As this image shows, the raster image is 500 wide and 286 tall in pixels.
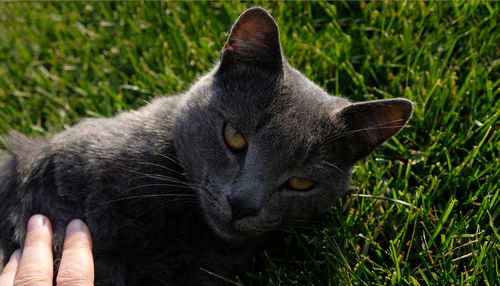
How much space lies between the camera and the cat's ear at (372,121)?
1581 mm

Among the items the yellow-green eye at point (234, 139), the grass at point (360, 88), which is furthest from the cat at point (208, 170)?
the grass at point (360, 88)

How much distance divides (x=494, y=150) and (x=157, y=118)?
5.00ft

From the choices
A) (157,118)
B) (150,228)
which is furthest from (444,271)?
(157,118)

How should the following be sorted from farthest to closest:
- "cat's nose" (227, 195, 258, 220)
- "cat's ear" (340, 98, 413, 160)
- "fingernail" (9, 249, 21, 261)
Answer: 1. "fingernail" (9, 249, 21, 261)
2. "cat's ear" (340, 98, 413, 160)
3. "cat's nose" (227, 195, 258, 220)

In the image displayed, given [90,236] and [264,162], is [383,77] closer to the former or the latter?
[264,162]

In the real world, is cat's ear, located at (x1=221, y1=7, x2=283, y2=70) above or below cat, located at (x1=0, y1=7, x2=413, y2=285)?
above

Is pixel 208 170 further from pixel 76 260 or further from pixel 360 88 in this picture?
pixel 360 88

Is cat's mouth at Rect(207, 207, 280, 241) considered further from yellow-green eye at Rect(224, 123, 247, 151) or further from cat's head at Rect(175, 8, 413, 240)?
yellow-green eye at Rect(224, 123, 247, 151)

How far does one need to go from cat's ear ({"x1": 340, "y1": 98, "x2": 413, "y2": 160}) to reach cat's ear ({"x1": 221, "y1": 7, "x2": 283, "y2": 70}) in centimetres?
35

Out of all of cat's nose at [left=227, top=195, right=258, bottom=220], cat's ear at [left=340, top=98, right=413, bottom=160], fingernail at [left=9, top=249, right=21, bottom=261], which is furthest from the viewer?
fingernail at [left=9, top=249, right=21, bottom=261]

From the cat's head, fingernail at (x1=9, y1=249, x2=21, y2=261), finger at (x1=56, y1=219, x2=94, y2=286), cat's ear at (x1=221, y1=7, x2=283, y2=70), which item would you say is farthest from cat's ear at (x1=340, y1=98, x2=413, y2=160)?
→ fingernail at (x1=9, y1=249, x2=21, y2=261)

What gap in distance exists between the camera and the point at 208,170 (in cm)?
163

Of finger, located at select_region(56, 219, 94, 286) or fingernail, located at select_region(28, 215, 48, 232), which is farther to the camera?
fingernail, located at select_region(28, 215, 48, 232)

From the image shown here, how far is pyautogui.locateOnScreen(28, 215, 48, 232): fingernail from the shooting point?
164 cm
